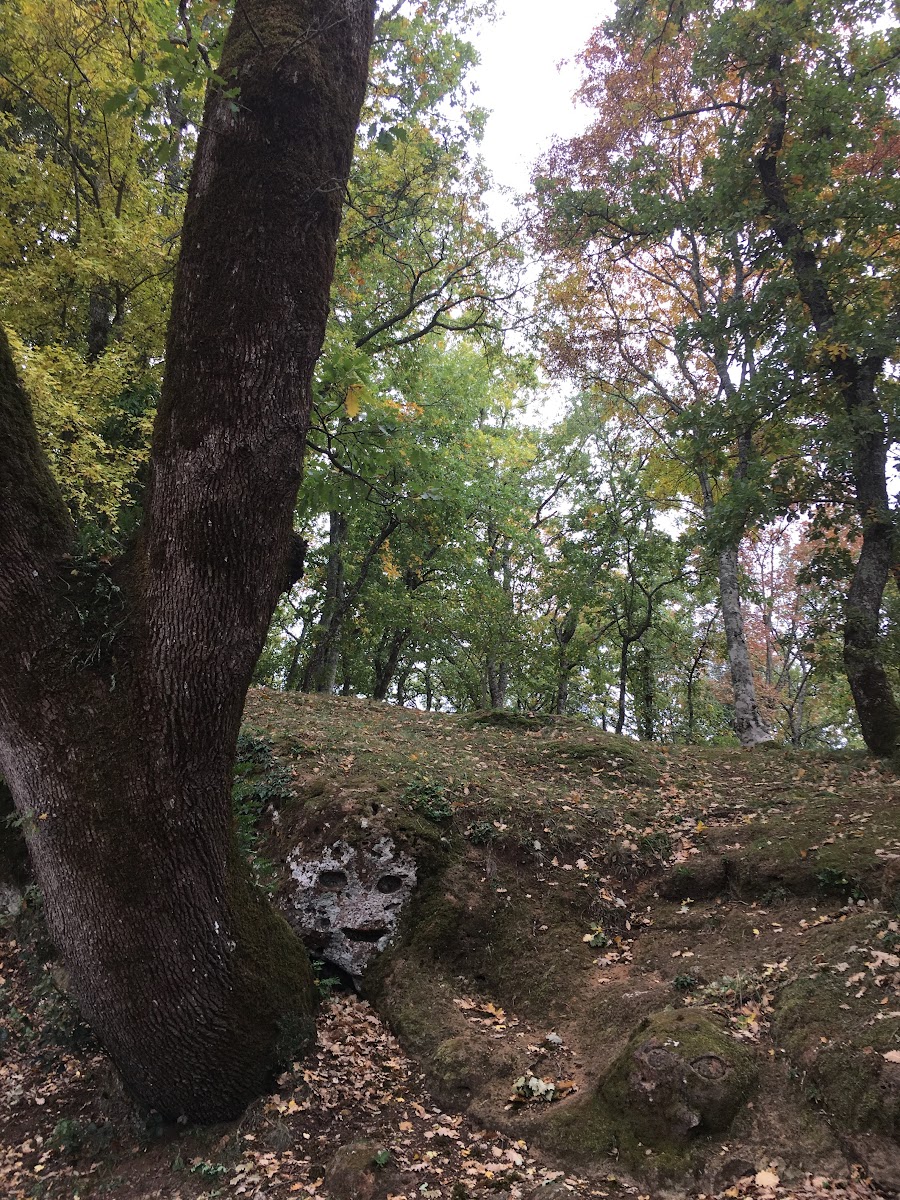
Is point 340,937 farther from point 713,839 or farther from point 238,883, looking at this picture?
point 713,839

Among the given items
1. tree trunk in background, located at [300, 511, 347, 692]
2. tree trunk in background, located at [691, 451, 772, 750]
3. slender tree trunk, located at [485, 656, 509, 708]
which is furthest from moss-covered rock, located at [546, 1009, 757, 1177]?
slender tree trunk, located at [485, 656, 509, 708]

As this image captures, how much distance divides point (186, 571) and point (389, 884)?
11.3ft

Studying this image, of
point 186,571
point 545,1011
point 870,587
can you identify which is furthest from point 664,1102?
point 870,587

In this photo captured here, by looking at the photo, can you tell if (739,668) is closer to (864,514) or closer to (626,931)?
(864,514)

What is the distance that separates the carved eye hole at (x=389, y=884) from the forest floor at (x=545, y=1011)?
196mm

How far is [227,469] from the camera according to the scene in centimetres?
324

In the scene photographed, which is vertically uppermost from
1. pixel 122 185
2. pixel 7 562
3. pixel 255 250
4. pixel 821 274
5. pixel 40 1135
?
pixel 122 185

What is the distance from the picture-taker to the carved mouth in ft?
17.2

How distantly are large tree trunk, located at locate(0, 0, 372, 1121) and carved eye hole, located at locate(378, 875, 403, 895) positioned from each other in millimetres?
2070

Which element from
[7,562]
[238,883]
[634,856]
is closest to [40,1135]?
[238,883]

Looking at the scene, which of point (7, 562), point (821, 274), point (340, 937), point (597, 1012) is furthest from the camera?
point (821, 274)

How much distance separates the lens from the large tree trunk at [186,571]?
3.26m

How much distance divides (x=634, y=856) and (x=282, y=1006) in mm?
3346

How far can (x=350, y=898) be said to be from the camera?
17.6 feet
